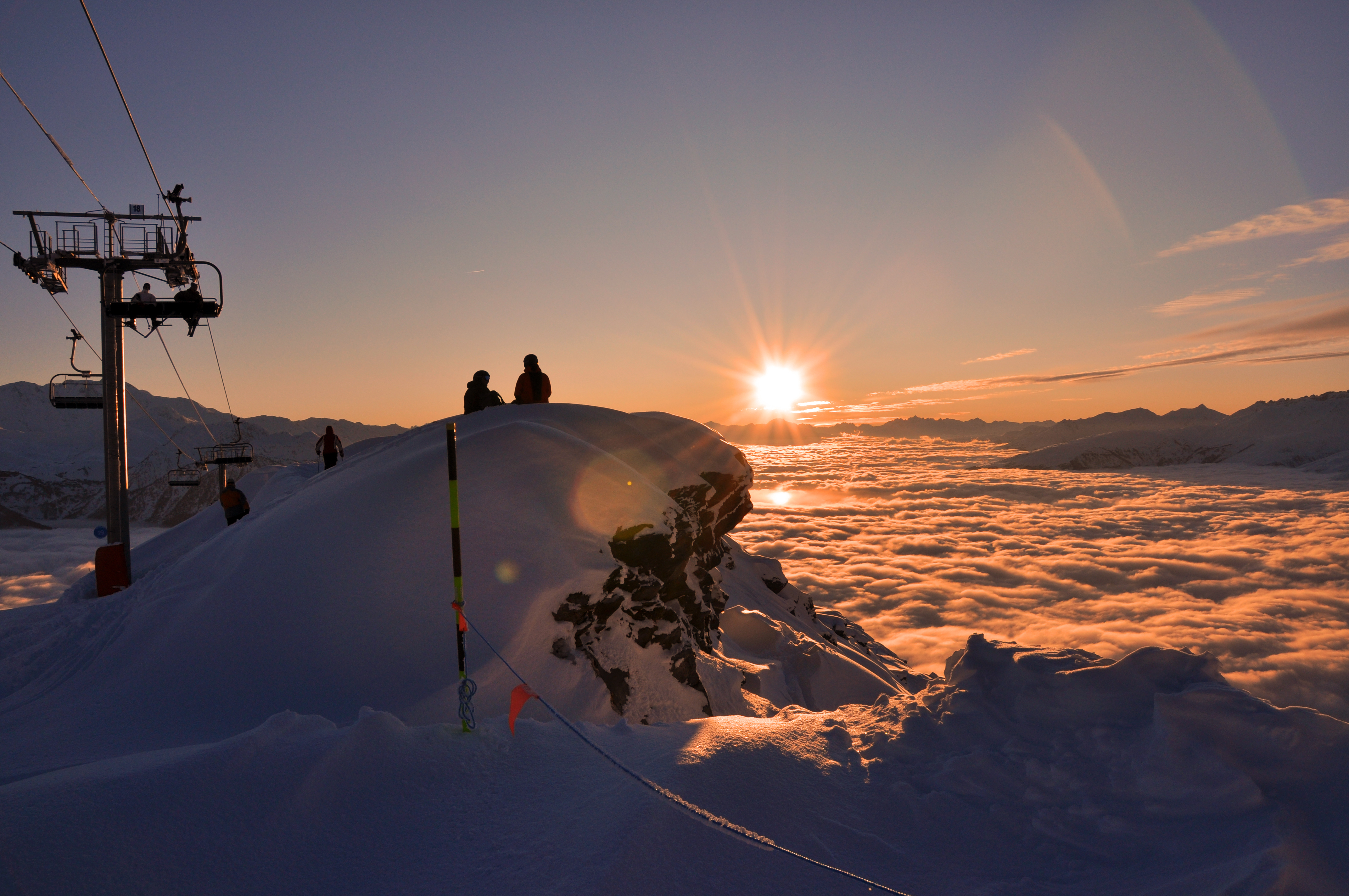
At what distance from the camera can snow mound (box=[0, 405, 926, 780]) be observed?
6676 millimetres

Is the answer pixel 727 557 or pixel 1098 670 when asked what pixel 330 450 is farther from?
pixel 1098 670

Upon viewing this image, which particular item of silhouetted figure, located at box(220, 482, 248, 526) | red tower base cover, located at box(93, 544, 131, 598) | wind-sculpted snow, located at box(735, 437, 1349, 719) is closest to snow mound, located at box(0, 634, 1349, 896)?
red tower base cover, located at box(93, 544, 131, 598)

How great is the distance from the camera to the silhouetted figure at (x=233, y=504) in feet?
55.7

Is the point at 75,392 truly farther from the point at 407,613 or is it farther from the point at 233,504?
the point at 407,613

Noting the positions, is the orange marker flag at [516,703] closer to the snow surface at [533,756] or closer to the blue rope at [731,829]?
the snow surface at [533,756]

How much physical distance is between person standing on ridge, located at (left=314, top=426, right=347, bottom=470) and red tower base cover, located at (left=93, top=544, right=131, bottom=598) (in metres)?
5.06

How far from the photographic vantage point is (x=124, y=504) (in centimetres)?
1673

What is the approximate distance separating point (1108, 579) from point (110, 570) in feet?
517

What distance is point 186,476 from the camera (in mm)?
28750

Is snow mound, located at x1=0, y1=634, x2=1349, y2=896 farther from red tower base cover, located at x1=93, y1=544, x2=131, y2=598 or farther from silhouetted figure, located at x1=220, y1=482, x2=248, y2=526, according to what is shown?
silhouetted figure, located at x1=220, y1=482, x2=248, y2=526

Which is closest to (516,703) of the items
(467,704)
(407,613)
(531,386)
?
(467,704)

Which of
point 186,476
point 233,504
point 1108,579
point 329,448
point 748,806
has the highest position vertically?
point 329,448

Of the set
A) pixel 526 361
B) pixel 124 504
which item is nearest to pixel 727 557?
pixel 526 361

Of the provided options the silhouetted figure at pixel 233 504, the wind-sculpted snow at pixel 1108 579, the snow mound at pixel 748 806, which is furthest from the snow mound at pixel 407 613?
the wind-sculpted snow at pixel 1108 579
